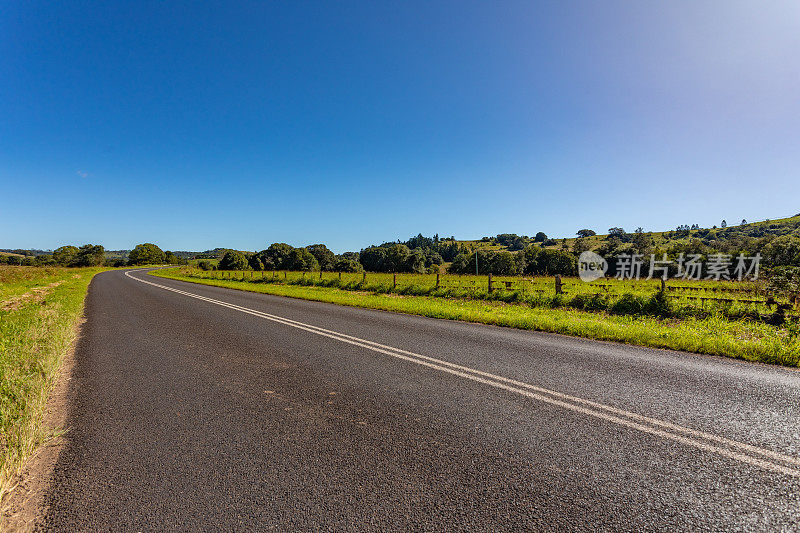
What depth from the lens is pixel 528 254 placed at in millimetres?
89000

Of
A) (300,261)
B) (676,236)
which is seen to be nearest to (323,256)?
(300,261)

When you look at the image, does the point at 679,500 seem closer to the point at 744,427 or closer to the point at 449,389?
the point at 744,427

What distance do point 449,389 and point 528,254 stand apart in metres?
92.6

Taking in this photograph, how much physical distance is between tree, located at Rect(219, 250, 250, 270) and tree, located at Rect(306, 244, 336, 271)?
18803mm

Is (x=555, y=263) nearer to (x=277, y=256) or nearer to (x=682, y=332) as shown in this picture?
(x=277, y=256)

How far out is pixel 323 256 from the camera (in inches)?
3708

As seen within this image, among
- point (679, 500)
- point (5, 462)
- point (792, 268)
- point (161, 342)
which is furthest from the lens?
point (792, 268)

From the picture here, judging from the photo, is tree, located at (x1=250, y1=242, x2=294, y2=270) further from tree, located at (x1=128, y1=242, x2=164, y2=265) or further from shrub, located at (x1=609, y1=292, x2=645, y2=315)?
shrub, located at (x1=609, y1=292, x2=645, y2=315)

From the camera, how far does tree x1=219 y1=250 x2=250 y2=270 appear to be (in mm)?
83062

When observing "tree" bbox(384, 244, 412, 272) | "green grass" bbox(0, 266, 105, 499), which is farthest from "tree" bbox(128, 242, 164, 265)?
"green grass" bbox(0, 266, 105, 499)

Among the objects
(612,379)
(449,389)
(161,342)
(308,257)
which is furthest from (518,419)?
(308,257)

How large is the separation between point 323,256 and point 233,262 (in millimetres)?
24882

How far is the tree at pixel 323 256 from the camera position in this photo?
3558 inches

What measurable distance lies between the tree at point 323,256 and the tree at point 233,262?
1880 centimetres
